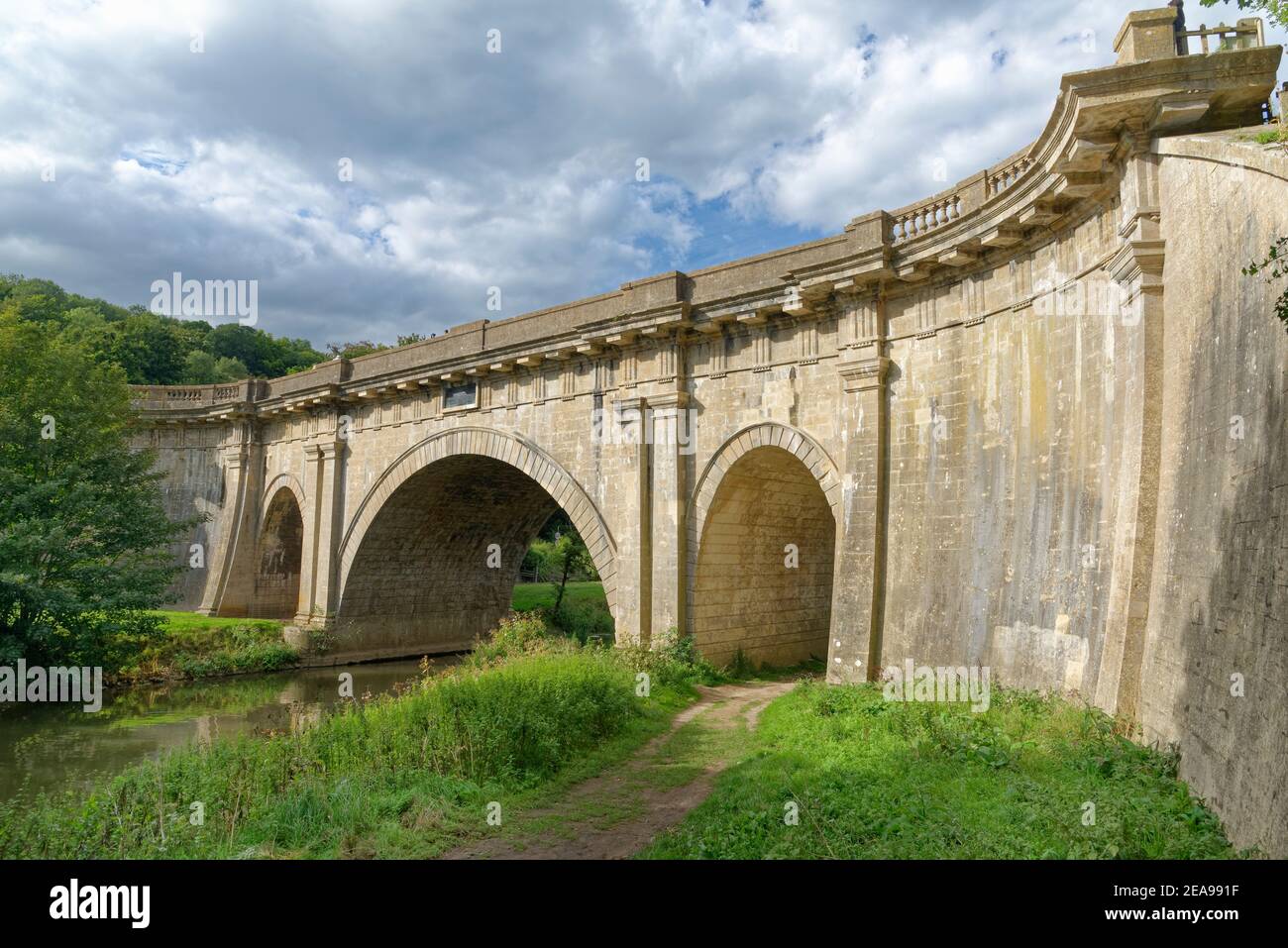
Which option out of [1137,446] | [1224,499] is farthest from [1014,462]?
[1224,499]

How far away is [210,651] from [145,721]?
531 centimetres

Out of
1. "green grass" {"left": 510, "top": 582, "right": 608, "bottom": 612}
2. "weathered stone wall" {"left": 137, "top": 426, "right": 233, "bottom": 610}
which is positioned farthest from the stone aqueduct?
"green grass" {"left": 510, "top": 582, "right": 608, "bottom": 612}

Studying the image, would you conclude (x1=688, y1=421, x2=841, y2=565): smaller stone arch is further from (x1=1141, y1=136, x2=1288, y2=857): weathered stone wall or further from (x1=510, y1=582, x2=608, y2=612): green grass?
(x1=510, y1=582, x2=608, y2=612): green grass

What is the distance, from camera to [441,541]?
2378cm

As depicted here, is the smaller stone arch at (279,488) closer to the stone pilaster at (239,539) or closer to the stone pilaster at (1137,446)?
the stone pilaster at (239,539)

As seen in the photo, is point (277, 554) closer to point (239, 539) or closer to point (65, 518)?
point (239, 539)

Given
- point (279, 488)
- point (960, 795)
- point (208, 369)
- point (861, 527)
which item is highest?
point (208, 369)

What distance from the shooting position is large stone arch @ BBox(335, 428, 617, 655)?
19906 millimetres

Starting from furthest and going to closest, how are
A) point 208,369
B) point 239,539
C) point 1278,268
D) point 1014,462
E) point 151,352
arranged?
1. point 208,369
2. point 151,352
3. point 239,539
4. point 1014,462
5. point 1278,268

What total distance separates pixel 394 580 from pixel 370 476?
3.36 metres

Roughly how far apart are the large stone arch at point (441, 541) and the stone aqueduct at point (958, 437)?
0.13 metres

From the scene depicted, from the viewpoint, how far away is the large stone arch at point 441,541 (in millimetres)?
19906

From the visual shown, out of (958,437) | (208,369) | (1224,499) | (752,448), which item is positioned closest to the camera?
(1224,499)
